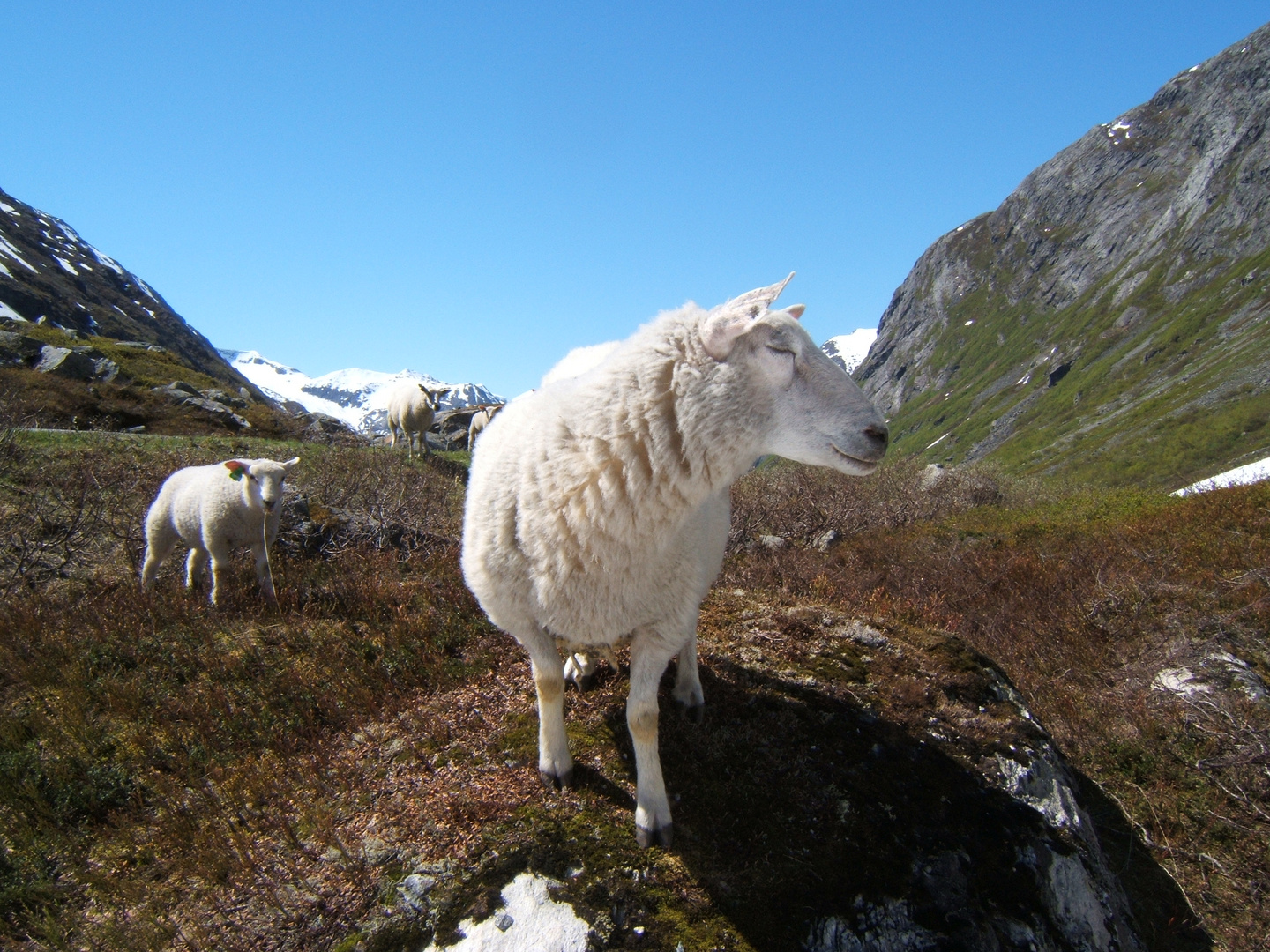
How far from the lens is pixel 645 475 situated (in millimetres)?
2859

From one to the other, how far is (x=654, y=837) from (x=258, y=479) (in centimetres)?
585

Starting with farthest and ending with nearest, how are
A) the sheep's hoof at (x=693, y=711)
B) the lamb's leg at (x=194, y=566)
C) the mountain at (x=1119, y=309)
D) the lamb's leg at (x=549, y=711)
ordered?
the mountain at (x=1119, y=309) < the lamb's leg at (x=194, y=566) < the sheep's hoof at (x=693, y=711) < the lamb's leg at (x=549, y=711)

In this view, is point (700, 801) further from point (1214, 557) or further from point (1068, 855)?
point (1214, 557)

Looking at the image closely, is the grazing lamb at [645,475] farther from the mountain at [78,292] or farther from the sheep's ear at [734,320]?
the mountain at [78,292]

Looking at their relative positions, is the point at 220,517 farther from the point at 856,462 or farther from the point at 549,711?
the point at 856,462

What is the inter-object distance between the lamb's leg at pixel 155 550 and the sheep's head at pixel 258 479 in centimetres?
94

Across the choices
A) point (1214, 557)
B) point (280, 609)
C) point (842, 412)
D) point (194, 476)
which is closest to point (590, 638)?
point (842, 412)

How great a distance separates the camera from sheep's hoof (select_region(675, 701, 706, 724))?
384 cm

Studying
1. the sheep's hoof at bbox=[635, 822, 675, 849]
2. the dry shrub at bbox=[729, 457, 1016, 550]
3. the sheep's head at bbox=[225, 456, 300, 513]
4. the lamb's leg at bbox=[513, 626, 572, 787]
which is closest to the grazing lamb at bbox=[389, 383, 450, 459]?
the dry shrub at bbox=[729, 457, 1016, 550]

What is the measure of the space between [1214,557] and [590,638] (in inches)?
358

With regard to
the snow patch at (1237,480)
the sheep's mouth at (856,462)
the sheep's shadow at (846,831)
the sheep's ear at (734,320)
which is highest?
the sheep's ear at (734,320)

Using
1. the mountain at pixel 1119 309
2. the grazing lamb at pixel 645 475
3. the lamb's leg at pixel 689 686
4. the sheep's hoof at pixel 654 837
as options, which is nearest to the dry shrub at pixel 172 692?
the sheep's hoof at pixel 654 837

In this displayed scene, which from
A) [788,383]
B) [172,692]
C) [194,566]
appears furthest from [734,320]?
[194,566]

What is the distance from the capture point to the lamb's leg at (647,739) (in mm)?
2939
